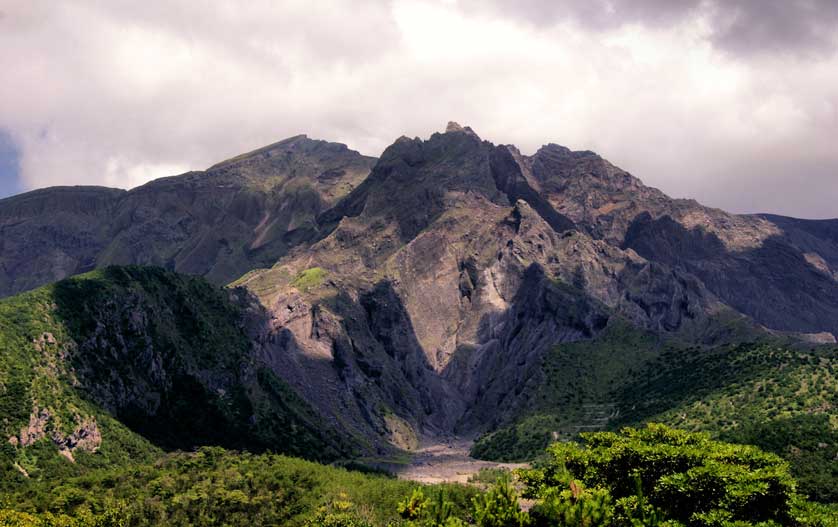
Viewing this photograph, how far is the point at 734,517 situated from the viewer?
99.3m

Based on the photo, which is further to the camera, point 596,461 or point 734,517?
point 596,461

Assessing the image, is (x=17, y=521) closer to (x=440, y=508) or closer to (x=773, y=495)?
(x=440, y=508)

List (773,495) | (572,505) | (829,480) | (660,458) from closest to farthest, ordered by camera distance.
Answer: (572,505)
(773,495)
(660,458)
(829,480)

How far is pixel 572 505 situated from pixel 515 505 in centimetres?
807

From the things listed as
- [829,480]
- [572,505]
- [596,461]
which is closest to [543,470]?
[596,461]

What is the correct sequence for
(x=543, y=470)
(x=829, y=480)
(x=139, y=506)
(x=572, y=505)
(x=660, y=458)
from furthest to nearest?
(x=139, y=506)
(x=829, y=480)
(x=543, y=470)
(x=660, y=458)
(x=572, y=505)

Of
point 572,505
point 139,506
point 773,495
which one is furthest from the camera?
point 139,506

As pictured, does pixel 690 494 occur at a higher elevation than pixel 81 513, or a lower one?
higher

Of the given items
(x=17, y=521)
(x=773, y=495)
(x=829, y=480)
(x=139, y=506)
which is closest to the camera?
(x=773, y=495)

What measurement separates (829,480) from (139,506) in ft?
544

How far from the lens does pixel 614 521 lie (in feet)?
325

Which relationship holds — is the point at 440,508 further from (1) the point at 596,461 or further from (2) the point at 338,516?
(2) the point at 338,516

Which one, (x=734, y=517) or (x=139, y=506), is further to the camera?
(x=139, y=506)

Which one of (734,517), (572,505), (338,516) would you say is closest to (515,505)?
(572,505)
